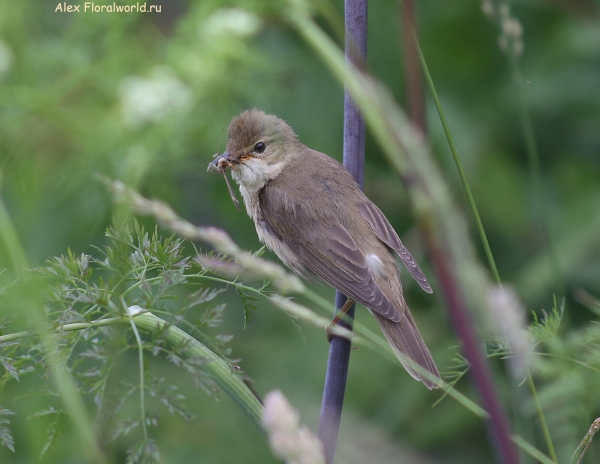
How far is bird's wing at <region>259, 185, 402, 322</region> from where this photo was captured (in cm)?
259

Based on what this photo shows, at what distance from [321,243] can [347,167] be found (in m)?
0.97

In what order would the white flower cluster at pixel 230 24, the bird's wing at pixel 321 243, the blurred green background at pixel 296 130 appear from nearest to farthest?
the bird's wing at pixel 321 243
the white flower cluster at pixel 230 24
the blurred green background at pixel 296 130

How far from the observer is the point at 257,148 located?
2.97 meters

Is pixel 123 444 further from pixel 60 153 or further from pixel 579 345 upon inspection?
pixel 579 345

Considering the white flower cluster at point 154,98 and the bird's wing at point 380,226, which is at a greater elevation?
the white flower cluster at point 154,98

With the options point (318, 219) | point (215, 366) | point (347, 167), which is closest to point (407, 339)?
point (318, 219)

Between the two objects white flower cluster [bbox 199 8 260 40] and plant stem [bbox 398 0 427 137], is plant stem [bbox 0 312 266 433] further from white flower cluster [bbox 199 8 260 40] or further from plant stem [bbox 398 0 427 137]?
white flower cluster [bbox 199 8 260 40]

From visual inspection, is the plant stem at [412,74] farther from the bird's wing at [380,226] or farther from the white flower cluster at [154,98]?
the white flower cluster at [154,98]

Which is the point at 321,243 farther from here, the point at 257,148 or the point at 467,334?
the point at 467,334

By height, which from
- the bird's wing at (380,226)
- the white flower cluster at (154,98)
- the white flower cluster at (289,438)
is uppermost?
the white flower cluster at (154,98)

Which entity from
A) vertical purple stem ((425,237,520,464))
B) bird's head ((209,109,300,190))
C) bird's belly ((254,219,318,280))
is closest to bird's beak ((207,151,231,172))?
bird's head ((209,109,300,190))

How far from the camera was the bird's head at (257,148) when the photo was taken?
2889 mm

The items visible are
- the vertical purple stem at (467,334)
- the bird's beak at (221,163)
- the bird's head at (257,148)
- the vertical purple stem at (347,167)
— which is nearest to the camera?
the vertical purple stem at (467,334)

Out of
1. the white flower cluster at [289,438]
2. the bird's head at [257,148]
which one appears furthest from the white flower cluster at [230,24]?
the white flower cluster at [289,438]
